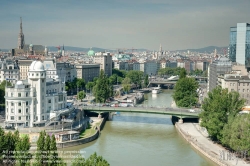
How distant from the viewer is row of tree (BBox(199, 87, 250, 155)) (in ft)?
90.2

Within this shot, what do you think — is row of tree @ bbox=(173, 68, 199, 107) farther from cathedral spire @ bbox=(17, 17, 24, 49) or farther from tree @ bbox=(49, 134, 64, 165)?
cathedral spire @ bbox=(17, 17, 24, 49)

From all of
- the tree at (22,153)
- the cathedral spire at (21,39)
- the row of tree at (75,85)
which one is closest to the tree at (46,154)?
the tree at (22,153)

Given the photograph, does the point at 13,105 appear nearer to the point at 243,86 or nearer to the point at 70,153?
the point at 70,153

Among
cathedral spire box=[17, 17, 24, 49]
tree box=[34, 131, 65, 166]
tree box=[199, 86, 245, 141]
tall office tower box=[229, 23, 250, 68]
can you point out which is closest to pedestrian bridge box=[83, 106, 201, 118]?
tree box=[199, 86, 245, 141]

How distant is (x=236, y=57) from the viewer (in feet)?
304

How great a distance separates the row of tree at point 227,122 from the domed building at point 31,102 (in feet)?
48.2

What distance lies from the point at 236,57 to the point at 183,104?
4885 centimetres

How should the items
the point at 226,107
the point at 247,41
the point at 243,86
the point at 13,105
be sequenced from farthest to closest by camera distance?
the point at 247,41 → the point at 243,86 → the point at 13,105 → the point at 226,107

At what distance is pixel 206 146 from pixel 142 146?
223 inches

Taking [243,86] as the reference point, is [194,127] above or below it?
below

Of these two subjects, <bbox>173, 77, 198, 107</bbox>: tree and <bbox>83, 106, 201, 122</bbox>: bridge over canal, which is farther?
<bbox>173, 77, 198, 107</bbox>: tree

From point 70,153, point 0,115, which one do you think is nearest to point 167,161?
point 70,153

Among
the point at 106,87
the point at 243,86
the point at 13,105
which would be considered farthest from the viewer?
the point at 106,87

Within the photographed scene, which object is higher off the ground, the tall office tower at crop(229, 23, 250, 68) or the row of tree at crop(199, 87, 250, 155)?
the tall office tower at crop(229, 23, 250, 68)
